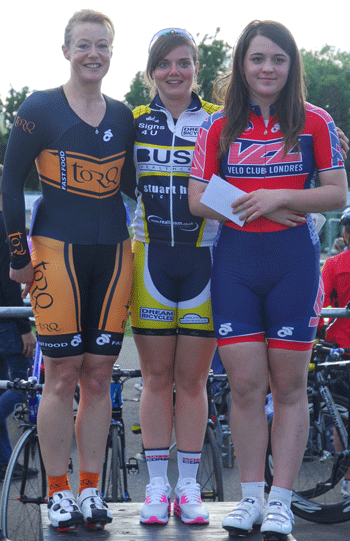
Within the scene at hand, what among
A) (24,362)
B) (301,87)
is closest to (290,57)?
(301,87)

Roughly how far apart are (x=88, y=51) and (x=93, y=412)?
1608mm

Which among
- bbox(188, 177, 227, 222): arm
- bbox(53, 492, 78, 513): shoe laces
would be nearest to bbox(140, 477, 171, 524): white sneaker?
bbox(53, 492, 78, 513): shoe laces

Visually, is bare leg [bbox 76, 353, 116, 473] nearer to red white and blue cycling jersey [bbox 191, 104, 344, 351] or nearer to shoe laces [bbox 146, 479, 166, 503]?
Answer: shoe laces [bbox 146, 479, 166, 503]

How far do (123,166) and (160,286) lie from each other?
59 centimetres

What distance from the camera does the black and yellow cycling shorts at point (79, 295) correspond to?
9.83 feet

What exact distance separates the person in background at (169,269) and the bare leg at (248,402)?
1.01 ft

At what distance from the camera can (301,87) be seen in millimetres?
2941

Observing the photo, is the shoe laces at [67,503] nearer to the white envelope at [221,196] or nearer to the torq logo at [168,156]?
the white envelope at [221,196]

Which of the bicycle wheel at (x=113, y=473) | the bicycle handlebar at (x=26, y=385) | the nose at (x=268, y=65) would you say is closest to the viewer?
the nose at (x=268, y=65)

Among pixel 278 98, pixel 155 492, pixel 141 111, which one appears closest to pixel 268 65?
pixel 278 98

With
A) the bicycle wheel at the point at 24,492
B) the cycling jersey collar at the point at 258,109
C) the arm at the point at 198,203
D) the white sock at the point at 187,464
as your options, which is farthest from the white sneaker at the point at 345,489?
the cycling jersey collar at the point at 258,109

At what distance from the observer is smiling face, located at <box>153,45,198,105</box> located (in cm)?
315

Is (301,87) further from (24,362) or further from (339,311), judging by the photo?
(24,362)

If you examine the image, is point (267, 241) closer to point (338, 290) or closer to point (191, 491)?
point (191, 491)
